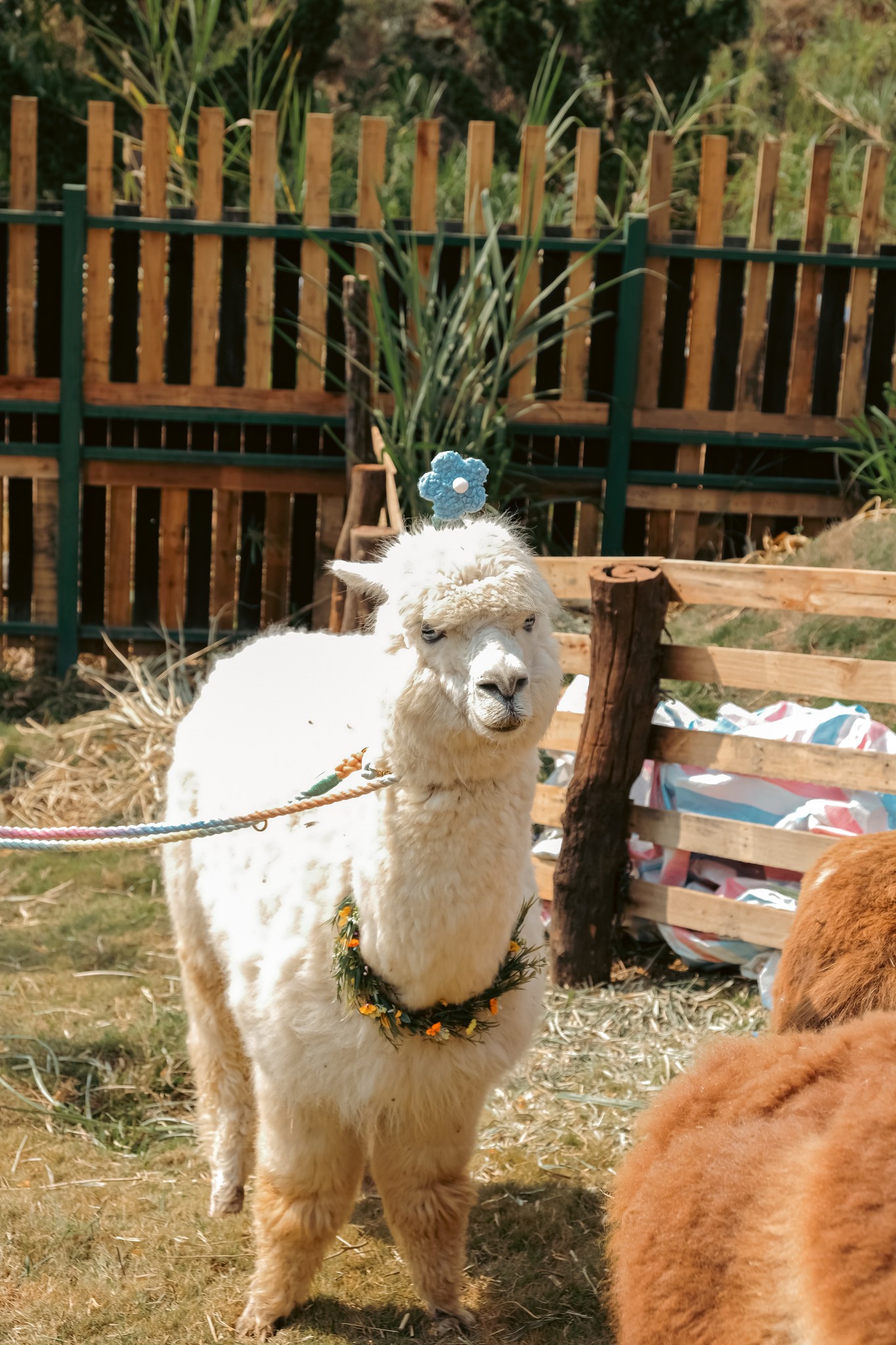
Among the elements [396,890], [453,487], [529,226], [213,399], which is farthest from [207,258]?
[396,890]

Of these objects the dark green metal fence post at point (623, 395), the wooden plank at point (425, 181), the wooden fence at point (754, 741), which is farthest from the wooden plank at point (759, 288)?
the wooden fence at point (754, 741)

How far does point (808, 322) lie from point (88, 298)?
4.08 meters

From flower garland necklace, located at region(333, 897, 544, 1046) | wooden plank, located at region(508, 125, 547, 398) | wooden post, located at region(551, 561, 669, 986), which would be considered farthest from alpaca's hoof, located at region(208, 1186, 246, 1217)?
wooden plank, located at region(508, 125, 547, 398)

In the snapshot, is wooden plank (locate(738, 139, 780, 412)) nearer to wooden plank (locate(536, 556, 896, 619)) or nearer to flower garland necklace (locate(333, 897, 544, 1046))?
wooden plank (locate(536, 556, 896, 619))

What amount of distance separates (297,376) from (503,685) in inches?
209

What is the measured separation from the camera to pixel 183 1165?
12.1ft

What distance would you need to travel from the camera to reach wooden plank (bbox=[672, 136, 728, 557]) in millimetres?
7141

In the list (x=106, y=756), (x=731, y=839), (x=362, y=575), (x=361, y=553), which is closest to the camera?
(x=362, y=575)

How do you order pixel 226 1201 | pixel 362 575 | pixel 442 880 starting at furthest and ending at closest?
pixel 226 1201, pixel 362 575, pixel 442 880

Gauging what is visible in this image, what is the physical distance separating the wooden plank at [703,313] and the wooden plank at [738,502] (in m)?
0.09

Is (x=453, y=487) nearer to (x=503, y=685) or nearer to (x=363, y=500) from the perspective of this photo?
(x=503, y=685)

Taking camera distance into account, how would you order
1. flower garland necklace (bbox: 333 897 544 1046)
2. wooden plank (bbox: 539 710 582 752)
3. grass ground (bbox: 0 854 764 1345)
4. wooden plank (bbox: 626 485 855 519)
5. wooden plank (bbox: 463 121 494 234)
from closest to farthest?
flower garland necklace (bbox: 333 897 544 1046), grass ground (bbox: 0 854 764 1345), wooden plank (bbox: 539 710 582 752), wooden plank (bbox: 463 121 494 234), wooden plank (bbox: 626 485 855 519)

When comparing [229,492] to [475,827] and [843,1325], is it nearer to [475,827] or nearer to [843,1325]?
[475,827]

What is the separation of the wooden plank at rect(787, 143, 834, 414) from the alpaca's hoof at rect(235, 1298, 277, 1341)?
5.91m
